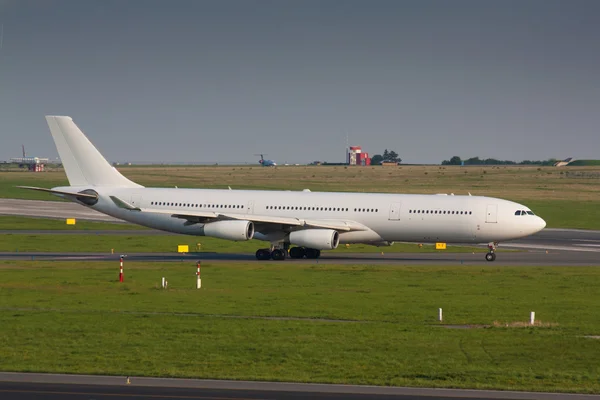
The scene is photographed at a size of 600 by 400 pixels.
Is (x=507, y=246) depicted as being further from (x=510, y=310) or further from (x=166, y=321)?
(x=166, y=321)

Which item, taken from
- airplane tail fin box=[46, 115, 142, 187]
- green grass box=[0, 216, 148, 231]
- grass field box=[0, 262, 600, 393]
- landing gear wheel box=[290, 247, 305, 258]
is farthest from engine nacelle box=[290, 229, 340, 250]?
green grass box=[0, 216, 148, 231]

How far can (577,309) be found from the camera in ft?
135

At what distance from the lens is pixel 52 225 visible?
Result: 92.7 m

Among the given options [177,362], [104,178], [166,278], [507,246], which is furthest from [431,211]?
[177,362]

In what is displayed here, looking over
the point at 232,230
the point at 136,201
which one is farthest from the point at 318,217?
the point at 136,201

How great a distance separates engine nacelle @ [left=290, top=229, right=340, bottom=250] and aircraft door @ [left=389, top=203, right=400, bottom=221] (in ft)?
12.3

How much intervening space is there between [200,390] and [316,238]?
36.9m

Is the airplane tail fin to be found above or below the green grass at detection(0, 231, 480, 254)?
above

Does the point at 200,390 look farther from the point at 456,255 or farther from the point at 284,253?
the point at 456,255

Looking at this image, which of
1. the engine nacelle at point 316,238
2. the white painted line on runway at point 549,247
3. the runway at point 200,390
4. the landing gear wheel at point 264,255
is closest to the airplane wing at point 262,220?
the engine nacelle at point 316,238

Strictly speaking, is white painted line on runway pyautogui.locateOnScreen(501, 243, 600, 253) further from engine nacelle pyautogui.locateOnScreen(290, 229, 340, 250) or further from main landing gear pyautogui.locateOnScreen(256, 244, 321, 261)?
engine nacelle pyautogui.locateOnScreen(290, 229, 340, 250)

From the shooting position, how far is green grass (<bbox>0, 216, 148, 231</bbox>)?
89500 millimetres

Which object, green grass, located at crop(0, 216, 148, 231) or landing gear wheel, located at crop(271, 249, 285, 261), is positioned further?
green grass, located at crop(0, 216, 148, 231)

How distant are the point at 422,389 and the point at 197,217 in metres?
38.7
